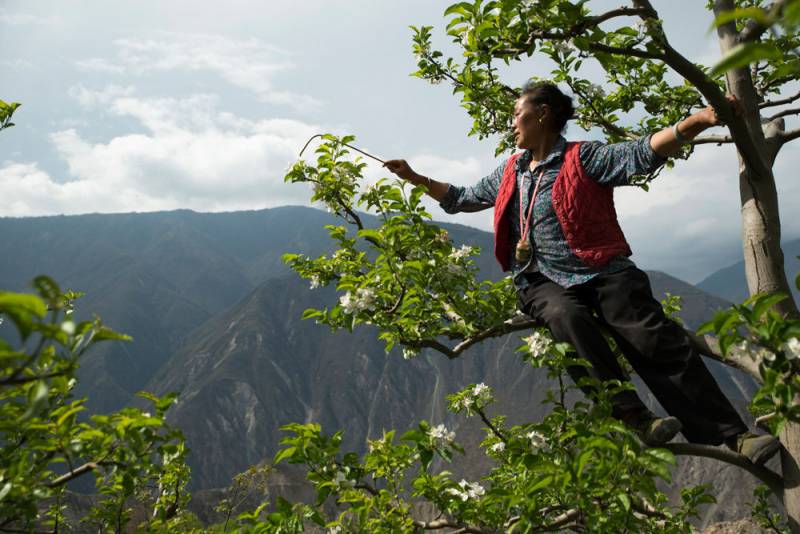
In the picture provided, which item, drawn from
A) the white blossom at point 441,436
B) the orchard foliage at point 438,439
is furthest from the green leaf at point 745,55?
the white blossom at point 441,436

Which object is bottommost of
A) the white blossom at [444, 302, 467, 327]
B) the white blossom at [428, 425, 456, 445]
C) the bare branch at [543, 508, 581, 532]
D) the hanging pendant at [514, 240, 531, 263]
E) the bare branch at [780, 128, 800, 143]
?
the bare branch at [543, 508, 581, 532]

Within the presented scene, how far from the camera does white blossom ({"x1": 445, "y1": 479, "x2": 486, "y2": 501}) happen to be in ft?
12.1

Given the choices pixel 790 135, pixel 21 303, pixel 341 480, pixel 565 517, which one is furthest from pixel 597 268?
pixel 21 303

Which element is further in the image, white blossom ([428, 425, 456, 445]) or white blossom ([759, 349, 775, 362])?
white blossom ([428, 425, 456, 445])

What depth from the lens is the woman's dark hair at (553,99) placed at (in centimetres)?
394

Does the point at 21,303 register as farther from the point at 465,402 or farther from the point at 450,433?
the point at 465,402

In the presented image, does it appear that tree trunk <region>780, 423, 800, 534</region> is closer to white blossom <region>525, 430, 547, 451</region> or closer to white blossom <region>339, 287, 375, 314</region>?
white blossom <region>525, 430, 547, 451</region>

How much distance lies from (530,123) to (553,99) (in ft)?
0.89

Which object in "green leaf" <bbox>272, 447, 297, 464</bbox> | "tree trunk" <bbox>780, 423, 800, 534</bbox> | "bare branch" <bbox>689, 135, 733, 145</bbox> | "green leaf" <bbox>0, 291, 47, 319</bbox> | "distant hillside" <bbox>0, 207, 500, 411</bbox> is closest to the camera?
"green leaf" <bbox>0, 291, 47, 319</bbox>

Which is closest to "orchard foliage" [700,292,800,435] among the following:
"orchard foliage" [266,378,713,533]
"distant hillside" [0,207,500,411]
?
"orchard foliage" [266,378,713,533]

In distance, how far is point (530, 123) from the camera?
389 cm

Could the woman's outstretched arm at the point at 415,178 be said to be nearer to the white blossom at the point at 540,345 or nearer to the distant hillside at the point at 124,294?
the white blossom at the point at 540,345

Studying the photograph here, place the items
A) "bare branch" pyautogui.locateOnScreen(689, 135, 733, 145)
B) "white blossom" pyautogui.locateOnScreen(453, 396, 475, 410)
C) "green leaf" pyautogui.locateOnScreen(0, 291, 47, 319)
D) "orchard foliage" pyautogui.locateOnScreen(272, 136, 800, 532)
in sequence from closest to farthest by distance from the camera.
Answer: "green leaf" pyautogui.locateOnScreen(0, 291, 47, 319)
"orchard foliage" pyautogui.locateOnScreen(272, 136, 800, 532)
"bare branch" pyautogui.locateOnScreen(689, 135, 733, 145)
"white blossom" pyautogui.locateOnScreen(453, 396, 475, 410)

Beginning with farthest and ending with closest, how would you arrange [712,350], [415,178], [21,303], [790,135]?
[415,178]
[790,135]
[712,350]
[21,303]
